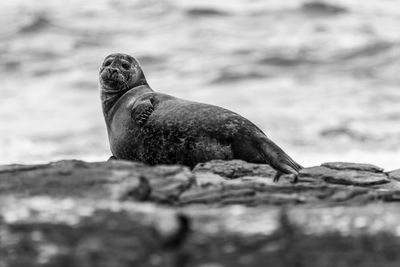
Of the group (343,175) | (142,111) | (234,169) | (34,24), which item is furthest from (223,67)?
(343,175)

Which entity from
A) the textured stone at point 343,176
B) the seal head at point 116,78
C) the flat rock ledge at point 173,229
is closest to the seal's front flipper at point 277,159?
the textured stone at point 343,176

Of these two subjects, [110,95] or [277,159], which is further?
[110,95]

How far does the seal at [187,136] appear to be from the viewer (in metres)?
6.82

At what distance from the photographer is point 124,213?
163 inches

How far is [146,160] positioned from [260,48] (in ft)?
49.8

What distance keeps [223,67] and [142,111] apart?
13.0 m

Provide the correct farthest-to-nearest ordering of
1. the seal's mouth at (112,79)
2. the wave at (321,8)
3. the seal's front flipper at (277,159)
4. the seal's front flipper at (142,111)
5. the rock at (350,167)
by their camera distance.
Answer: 1. the wave at (321,8)
2. the seal's mouth at (112,79)
3. the seal's front flipper at (142,111)
4. the seal's front flipper at (277,159)
5. the rock at (350,167)

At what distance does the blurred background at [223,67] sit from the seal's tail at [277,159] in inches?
233

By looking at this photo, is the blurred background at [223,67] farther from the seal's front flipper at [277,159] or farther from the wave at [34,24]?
the seal's front flipper at [277,159]

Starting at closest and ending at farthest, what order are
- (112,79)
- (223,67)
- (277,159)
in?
(277,159), (112,79), (223,67)

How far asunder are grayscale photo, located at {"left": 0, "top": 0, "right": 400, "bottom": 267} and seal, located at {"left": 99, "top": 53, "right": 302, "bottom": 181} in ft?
0.05

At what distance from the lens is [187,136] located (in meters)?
6.88

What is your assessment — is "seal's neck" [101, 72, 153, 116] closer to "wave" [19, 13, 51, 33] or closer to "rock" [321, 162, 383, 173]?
"rock" [321, 162, 383, 173]

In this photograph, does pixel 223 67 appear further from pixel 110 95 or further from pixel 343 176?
pixel 343 176
